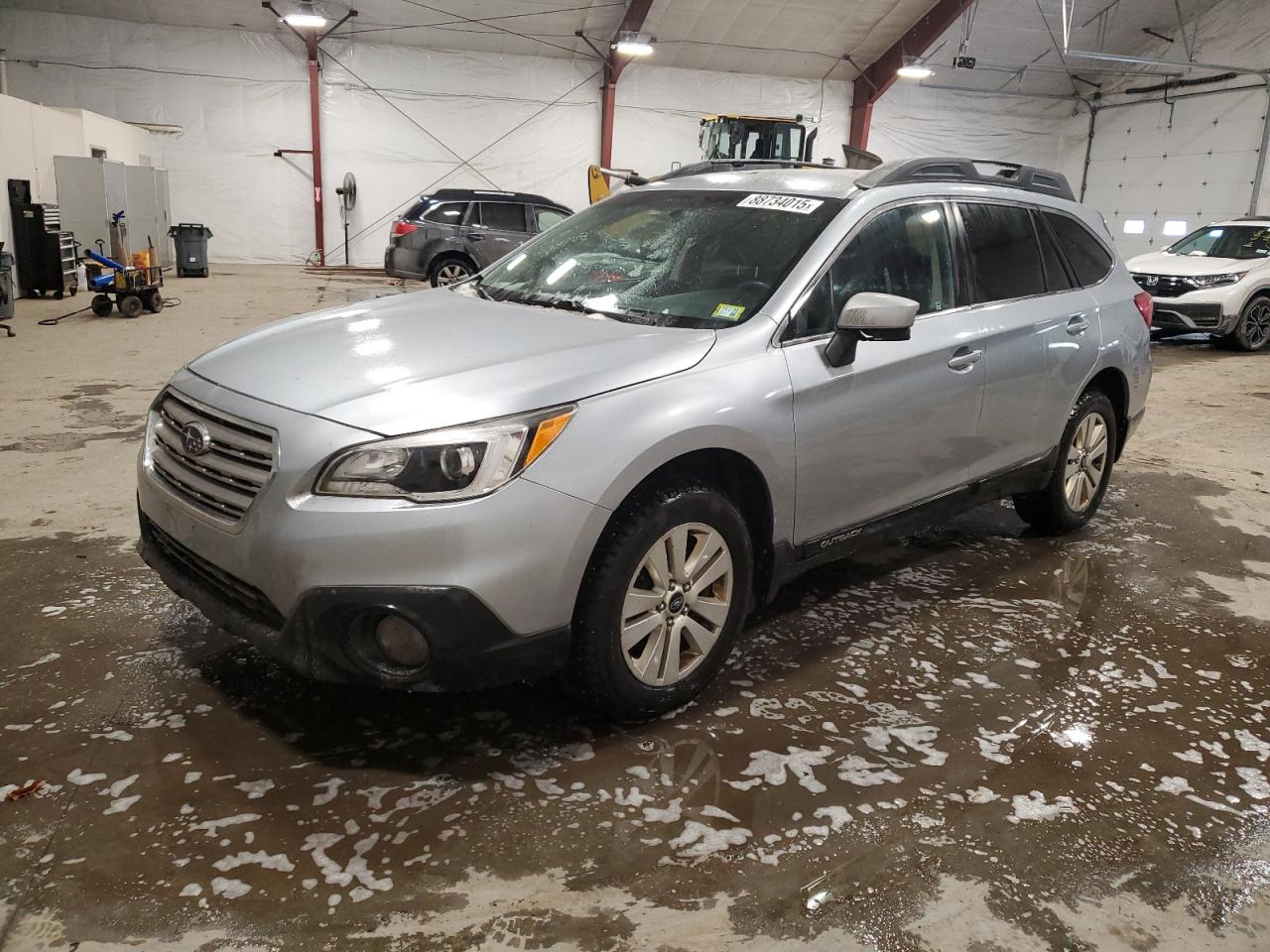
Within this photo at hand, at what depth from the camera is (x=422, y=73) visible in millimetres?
19641

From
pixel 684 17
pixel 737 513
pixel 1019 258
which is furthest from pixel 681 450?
pixel 684 17

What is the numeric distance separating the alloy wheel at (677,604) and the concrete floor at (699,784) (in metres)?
0.20

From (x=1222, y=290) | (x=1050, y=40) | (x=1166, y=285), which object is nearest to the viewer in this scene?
(x=1222, y=290)

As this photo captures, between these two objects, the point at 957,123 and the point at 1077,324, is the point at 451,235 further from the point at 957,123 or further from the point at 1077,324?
the point at 957,123

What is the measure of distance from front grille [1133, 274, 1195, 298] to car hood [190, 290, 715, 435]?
33.5 feet

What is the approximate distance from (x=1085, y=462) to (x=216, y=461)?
3561 millimetres

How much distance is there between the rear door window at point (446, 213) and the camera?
1337 centimetres

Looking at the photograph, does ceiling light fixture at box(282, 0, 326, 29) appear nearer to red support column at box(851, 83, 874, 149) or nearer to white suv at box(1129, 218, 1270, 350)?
red support column at box(851, 83, 874, 149)

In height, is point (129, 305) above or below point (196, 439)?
below

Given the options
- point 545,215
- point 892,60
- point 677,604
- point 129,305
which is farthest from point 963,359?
point 892,60

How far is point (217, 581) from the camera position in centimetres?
244

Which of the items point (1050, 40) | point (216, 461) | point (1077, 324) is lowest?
point (216, 461)

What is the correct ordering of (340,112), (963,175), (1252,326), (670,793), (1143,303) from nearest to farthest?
(670,793) → (963,175) → (1143,303) → (1252,326) → (340,112)

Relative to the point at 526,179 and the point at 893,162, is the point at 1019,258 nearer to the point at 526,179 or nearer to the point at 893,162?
the point at 893,162
